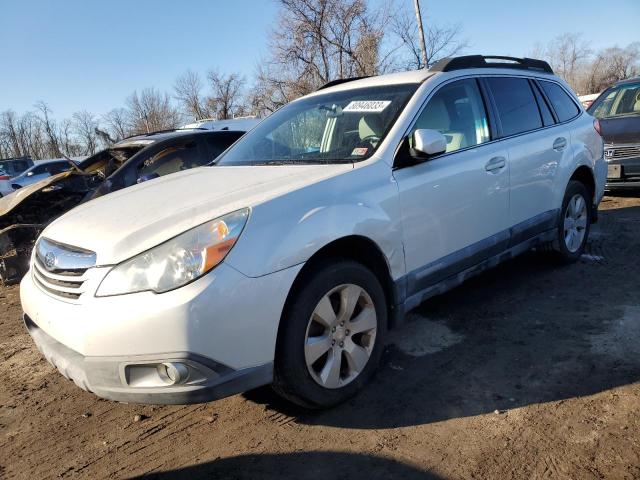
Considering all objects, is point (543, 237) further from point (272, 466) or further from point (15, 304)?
point (15, 304)

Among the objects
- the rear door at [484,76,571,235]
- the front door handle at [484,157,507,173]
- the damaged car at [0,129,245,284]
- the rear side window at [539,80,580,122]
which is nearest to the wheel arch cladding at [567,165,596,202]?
the rear door at [484,76,571,235]

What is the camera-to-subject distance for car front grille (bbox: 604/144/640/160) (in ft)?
24.3

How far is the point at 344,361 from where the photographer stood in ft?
9.21

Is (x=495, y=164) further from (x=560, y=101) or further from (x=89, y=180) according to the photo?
(x=89, y=180)

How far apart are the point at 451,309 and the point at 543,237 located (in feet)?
3.56

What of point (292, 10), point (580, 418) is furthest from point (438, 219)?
point (292, 10)

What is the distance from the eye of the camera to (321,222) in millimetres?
2543

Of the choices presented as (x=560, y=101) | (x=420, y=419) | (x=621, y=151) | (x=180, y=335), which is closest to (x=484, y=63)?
(x=560, y=101)

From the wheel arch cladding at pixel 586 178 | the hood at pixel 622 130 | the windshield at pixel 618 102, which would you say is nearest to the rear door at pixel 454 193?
the wheel arch cladding at pixel 586 178

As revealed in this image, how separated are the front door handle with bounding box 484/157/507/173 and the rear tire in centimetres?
115

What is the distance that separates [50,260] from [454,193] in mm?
2404

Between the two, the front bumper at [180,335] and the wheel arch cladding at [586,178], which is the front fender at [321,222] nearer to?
the front bumper at [180,335]

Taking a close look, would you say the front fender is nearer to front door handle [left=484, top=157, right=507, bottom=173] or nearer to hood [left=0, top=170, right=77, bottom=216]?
front door handle [left=484, top=157, right=507, bottom=173]

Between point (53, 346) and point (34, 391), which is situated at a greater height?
point (53, 346)
